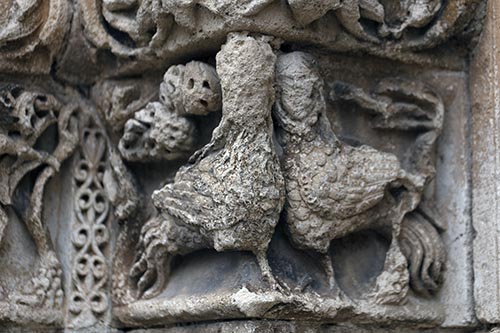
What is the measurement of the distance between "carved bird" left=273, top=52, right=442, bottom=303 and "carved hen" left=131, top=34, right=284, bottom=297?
2.0 inches

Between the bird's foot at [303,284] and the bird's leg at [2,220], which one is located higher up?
the bird's leg at [2,220]

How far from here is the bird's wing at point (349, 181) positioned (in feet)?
8.50

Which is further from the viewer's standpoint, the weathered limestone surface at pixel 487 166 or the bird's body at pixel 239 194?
the weathered limestone surface at pixel 487 166

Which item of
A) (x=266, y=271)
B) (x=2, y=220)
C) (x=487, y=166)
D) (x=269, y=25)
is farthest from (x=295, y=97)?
(x=2, y=220)

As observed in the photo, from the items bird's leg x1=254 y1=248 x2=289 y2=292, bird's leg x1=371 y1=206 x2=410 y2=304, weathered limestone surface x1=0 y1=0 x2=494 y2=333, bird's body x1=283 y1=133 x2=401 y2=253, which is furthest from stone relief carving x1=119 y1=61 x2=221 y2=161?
bird's leg x1=371 y1=206 x2=410 y2=304

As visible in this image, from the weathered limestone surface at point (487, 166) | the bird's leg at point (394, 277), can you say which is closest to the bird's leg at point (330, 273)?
the bird's leg at point (394, 277)

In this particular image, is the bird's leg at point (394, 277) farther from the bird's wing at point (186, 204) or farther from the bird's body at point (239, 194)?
the bird's wing at point (186, 204)

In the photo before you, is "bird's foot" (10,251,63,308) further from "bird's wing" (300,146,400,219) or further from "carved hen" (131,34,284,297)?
"bird's wing" (300,146,400,219)

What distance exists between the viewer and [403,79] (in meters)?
2.79

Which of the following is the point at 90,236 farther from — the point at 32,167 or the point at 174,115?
the point at 174,115

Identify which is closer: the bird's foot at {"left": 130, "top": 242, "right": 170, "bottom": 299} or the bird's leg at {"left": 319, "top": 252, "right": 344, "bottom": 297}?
the bird's leg at {"left": 319, "top": 252, "right": 344, "bottom": 297}

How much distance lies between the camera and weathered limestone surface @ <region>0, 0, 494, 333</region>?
255 centimetres

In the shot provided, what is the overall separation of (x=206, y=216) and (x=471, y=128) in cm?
71

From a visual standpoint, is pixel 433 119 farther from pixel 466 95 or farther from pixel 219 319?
pixel 219 319
